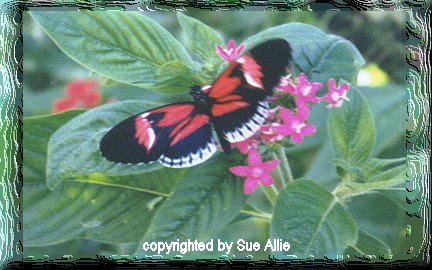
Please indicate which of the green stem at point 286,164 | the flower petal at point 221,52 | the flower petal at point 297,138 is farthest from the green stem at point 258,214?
the flower petal at point 221,52

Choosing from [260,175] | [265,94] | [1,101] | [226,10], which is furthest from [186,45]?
[1,101]

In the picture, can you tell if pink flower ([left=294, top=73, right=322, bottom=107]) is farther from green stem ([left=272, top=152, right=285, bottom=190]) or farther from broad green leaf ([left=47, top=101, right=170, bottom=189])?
broad green leaf ([left=47, top=101, right=170, bottom=189])

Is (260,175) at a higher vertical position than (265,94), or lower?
lower

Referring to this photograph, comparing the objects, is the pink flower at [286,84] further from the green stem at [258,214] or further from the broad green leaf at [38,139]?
the broad green leaf at [38,139]

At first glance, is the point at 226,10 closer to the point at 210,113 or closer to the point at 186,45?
the point at 186,45

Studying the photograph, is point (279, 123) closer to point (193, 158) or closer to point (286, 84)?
point (286, 84)

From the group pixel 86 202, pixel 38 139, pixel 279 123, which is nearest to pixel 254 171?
pixel 279 123
